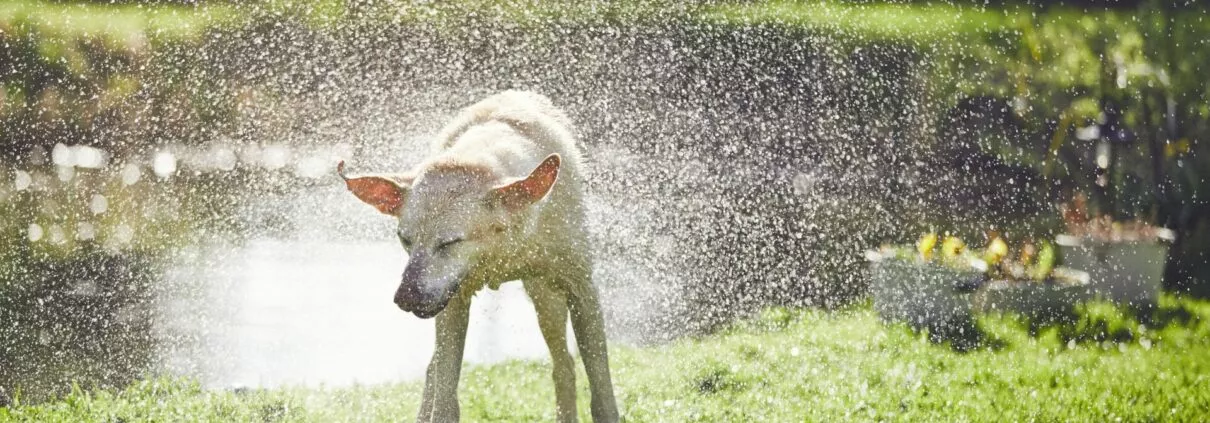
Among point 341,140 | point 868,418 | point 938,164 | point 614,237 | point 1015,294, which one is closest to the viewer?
point 868,418

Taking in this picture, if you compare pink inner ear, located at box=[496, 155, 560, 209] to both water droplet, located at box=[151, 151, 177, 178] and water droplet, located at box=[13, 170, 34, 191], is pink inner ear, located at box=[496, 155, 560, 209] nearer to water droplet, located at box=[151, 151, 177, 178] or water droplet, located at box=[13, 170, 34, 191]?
water droplet, located at box=[13, 170, 34, 191]

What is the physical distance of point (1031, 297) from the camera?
752 cm

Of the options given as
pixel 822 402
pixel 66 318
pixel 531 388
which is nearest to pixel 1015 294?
pixel 822 402

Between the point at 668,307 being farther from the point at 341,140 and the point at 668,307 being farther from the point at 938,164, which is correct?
the point at 341,140

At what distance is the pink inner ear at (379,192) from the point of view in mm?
3714

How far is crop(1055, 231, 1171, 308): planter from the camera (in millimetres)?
7992

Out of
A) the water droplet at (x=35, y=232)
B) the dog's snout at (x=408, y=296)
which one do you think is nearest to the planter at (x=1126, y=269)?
the dog's snout at (x=408, y=296)

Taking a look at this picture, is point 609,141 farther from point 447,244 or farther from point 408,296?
point 408,296

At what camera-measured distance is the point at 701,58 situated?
461 inches

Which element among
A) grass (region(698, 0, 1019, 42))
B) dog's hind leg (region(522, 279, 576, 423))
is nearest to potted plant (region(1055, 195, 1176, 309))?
grass (region(698, 0, 1019, 42))

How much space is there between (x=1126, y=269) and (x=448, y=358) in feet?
19.5

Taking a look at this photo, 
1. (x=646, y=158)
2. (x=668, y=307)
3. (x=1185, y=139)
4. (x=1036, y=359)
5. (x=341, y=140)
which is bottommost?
(x=1036, y=359)

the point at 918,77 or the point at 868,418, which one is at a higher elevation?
the point at 918,77

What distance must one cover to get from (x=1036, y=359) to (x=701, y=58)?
6246 mm
